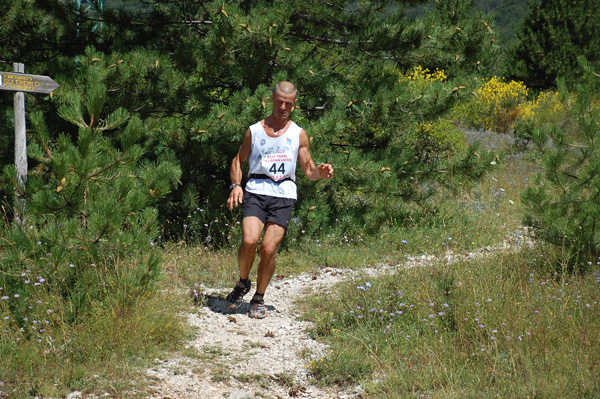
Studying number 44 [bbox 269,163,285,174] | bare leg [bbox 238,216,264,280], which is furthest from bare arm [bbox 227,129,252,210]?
number 44 [bbox 269,163,285,174]

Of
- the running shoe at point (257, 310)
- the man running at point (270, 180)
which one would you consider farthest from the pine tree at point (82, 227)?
the running shoe at point (257, 310)

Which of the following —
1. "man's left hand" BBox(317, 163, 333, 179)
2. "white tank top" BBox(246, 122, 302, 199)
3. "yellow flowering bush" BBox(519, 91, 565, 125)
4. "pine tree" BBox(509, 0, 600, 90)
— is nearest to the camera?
"man's left hand" BBox(317, 163, 333, 179)

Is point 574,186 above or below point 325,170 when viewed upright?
below

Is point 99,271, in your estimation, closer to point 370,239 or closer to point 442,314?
point 442,314

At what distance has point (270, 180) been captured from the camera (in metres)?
5.18

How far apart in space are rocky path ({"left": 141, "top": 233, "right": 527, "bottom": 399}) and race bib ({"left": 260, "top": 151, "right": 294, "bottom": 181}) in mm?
1304

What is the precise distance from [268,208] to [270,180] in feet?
0.79

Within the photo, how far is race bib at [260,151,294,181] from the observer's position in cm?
511

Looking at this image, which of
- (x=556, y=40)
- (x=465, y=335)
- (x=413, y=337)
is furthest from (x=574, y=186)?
(x=556, y=40)

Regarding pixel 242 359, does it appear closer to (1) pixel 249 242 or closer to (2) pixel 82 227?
(1) pixel 249 242

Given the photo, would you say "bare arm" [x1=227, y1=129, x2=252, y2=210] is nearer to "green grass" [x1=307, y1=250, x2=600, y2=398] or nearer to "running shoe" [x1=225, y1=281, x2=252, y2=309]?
"running shoe" [x1=225, y1=281, x2=252, y2=309]

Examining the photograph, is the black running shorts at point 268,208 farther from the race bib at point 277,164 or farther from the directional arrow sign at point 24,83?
the directional arrow sign at point 24,83

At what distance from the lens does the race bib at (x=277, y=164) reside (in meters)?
5.11

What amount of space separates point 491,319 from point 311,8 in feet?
16.5
